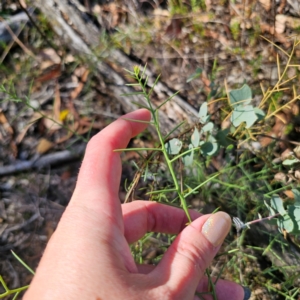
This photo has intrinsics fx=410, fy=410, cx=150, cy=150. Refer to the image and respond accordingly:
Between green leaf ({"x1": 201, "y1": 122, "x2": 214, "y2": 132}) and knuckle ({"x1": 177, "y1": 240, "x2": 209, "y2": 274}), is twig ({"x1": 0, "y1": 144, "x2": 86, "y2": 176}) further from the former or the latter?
knuckle ({"x1": 177, "y1": 240, "x2": 209, "y2": 274})

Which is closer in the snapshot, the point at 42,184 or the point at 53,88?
the point at 42,184

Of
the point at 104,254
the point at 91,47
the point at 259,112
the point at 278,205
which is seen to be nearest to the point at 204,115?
the point at 259,112

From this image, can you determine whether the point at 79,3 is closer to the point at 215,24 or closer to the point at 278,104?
the point at 215,24

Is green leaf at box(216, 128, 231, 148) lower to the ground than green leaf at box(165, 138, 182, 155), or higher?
lower

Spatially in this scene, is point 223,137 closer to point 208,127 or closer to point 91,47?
point 208,127

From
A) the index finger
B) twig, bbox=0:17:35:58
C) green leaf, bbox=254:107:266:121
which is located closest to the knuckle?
the index finger

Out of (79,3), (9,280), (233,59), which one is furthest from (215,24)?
(9,280)

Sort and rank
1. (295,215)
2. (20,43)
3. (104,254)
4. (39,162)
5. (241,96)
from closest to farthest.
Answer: (104,254) < (295,215) < (241,96) < (39,162) < (20,43)
